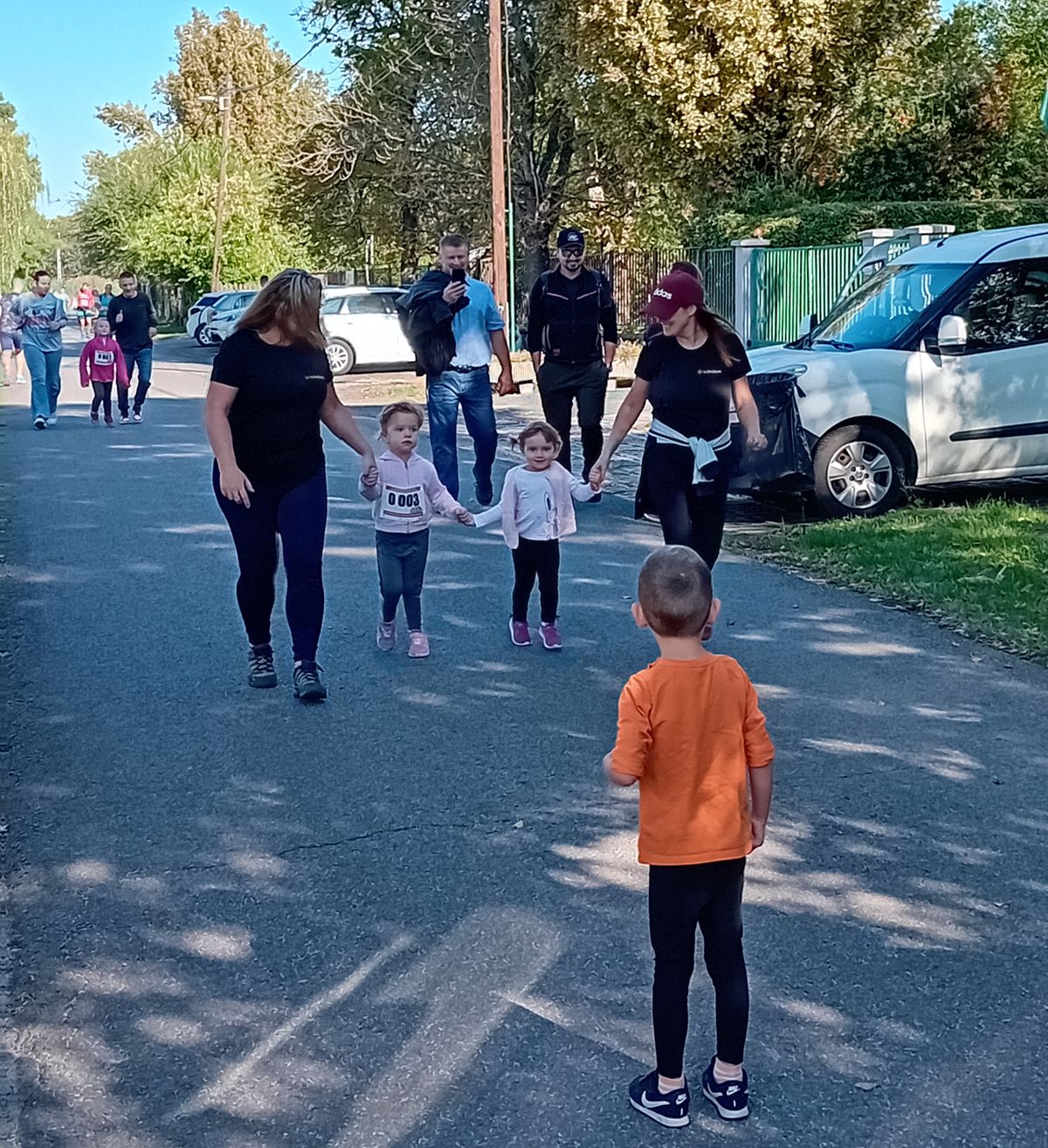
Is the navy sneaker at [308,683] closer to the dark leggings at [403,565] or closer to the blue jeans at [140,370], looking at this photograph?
the dark leggings at [403,565]

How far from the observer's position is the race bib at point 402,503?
7.66m

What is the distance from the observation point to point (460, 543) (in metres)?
11.0

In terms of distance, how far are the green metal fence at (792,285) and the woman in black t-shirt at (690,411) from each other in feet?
57.8

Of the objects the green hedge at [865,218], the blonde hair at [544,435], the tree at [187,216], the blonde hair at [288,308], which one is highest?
the tree at [187,216]

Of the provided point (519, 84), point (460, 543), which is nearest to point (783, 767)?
point (460, 543)

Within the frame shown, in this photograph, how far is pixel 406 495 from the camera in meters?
7.66

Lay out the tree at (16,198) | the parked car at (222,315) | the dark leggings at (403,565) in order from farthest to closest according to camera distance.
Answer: the tree at (16,198) < the parked car at (222,315) < the dark leggings at (403,565)

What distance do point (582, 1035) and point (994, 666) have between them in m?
4.10

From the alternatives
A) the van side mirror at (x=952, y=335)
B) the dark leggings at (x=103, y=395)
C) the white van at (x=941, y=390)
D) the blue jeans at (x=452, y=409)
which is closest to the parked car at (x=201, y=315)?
the dark leggings at (x=103, y=395)

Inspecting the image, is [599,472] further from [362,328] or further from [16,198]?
[16,198]

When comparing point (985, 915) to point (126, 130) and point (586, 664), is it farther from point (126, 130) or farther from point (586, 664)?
point (126, 130)

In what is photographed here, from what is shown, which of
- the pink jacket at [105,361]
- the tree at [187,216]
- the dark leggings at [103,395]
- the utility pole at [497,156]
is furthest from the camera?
the tree at [187,216]

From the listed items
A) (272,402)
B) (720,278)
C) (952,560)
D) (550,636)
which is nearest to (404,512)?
(550,636)

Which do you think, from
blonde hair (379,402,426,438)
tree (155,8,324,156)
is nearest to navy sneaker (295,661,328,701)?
blonde hair (379,402,426,438)
